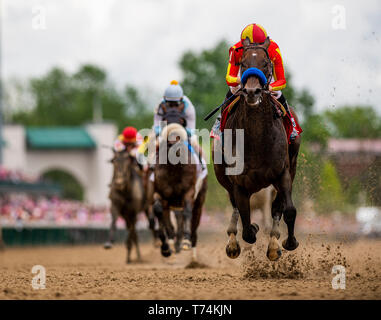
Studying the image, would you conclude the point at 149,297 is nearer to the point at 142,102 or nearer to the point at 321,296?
the point at 321,296

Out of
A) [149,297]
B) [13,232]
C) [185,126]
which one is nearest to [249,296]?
[149,297]

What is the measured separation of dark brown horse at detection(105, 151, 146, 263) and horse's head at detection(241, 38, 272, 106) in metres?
7.59

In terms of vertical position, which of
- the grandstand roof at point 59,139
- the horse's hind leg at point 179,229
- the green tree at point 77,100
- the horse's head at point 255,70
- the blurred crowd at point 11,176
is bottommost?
the horse's hind leg at point 179,229

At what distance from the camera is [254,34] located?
336 inches

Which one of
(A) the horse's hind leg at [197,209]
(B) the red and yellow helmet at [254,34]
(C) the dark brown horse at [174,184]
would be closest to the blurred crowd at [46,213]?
(A) the horse's hind leg at [197,209]

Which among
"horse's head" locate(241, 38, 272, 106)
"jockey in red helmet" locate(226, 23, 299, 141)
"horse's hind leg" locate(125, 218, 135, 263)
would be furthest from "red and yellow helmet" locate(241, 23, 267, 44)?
"horse's hind leg" locate(125, 218, 135, 263)

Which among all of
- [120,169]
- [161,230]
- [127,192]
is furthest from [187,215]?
[127,192]

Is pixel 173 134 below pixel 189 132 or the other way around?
below

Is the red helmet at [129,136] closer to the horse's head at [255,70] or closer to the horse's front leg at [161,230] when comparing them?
the horse's front leg at [161,230]

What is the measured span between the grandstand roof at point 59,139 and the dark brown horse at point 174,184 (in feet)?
131

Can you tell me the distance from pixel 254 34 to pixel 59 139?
44.6 meters

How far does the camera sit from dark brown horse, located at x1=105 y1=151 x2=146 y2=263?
1538cm

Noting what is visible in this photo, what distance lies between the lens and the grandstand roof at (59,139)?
51.1 m

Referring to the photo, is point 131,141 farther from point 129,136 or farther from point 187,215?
point 187,215
